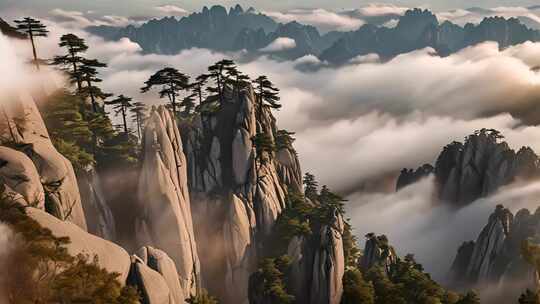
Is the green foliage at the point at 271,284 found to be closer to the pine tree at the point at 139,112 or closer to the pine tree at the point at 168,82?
the pine tree at the point at 139,112

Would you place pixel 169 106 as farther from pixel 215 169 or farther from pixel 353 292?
pixel 353 292

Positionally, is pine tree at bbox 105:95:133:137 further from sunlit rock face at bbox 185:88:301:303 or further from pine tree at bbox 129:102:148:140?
sunlit rock face at bbox 185:88:301:303

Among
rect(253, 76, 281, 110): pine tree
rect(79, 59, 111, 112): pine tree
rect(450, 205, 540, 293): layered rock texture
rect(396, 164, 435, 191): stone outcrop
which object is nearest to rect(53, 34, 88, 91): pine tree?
rect(79, 59, 111, 112): pine tree

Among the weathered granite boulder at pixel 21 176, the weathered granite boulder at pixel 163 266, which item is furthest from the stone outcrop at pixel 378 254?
the weathered granite boulder at pixel 21 176

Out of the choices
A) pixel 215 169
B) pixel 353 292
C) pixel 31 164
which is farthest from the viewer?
pixel 215 169

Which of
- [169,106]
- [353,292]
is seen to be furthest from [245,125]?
[353,292]

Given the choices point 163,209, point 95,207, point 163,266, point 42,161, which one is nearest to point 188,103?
point 163,209
